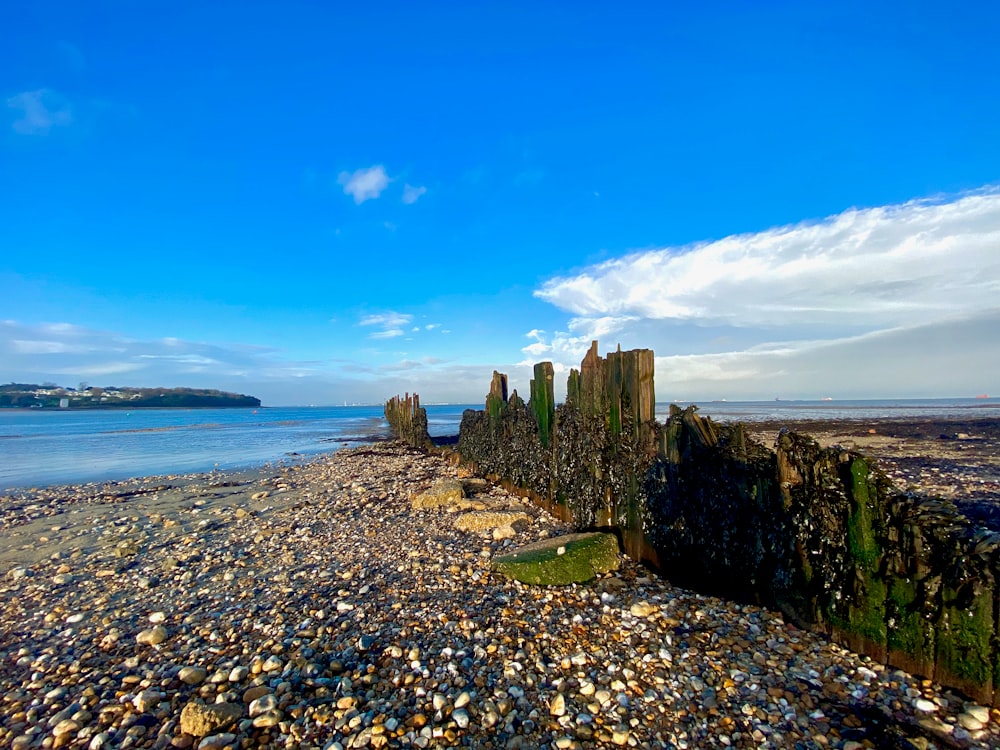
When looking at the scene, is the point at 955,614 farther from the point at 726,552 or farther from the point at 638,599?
the point at 638,599

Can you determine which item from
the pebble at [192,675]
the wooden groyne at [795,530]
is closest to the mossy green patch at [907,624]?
the wooden groyne at [795,530]

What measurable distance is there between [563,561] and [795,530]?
8.42ft

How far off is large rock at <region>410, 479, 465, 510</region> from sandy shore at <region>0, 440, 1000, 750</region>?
9.31ft

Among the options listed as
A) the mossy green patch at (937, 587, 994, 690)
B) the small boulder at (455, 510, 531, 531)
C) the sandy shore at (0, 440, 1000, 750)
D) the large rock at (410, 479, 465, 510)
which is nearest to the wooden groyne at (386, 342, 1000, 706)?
the mossy green patch at (937, 587, 994, 690)

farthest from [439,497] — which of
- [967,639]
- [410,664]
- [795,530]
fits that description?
[967,639]

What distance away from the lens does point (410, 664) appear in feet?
13.8

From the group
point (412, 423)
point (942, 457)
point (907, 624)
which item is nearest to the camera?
point (907, 624)

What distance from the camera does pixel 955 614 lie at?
360 centimetres

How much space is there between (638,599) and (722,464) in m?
1.76

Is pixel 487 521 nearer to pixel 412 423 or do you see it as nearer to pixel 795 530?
pixel 795 530

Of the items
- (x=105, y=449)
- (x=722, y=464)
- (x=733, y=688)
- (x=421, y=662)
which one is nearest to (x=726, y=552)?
(x=722, y=464)

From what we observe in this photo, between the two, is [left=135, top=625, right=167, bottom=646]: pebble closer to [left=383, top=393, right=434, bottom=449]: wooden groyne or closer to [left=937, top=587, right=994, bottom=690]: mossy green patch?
[left=937, top=587, right=994, bottom=690]: mossy green patch

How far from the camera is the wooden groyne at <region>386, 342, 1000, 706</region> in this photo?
3619 millimetres

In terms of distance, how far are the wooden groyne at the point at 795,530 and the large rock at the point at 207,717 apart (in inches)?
184
